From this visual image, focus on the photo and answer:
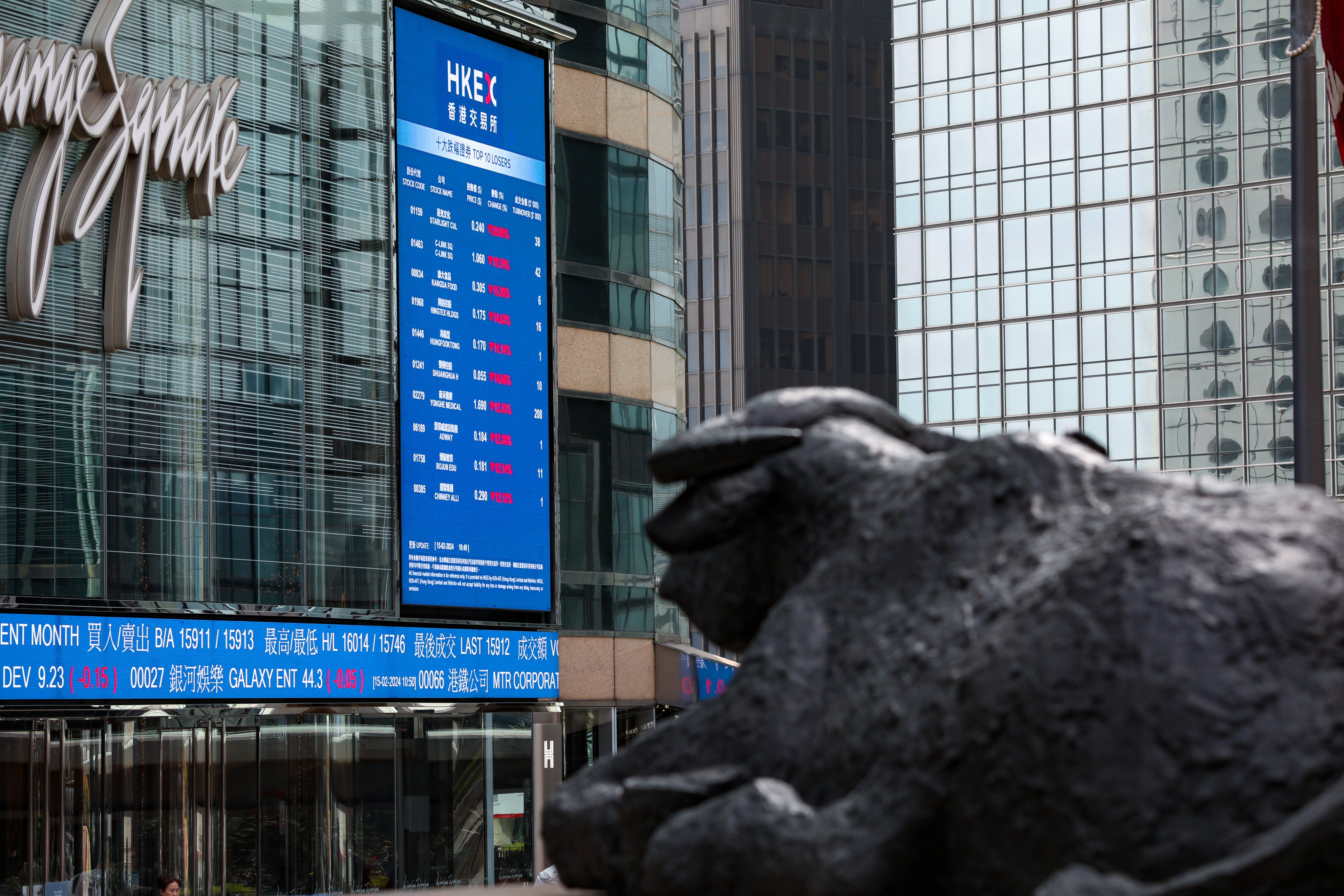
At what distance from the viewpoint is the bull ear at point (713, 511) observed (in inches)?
151

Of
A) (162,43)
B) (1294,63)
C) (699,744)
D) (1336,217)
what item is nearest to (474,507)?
(162,43)

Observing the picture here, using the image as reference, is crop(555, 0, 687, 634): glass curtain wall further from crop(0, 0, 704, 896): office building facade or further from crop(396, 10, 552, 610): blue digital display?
crop(396, 10, 552, 610): blue digital display

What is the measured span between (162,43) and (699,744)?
14.2 m

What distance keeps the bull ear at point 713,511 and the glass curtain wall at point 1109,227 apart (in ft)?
123

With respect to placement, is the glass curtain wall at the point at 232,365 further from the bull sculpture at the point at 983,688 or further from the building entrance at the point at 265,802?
the bull sculpture at the point at 983,688

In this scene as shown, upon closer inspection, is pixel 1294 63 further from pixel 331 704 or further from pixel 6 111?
pixel 331 704

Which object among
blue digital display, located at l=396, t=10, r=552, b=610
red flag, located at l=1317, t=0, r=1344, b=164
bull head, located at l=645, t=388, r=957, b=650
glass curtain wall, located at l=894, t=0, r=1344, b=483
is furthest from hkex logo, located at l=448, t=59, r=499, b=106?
glass curtain wall, located at l=894, t=0, r=1344, b=483

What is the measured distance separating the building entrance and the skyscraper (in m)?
46.6

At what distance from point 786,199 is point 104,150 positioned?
52997 mm

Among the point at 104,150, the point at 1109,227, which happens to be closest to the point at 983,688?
the point at 104,150

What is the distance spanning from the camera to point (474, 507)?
19281mm

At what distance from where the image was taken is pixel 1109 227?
44.6 meters

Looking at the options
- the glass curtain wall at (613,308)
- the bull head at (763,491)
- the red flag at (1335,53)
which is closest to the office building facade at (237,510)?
the glass curtain wall at (613,308)

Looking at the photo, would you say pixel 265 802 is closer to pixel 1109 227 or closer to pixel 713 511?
pixel 713 511
